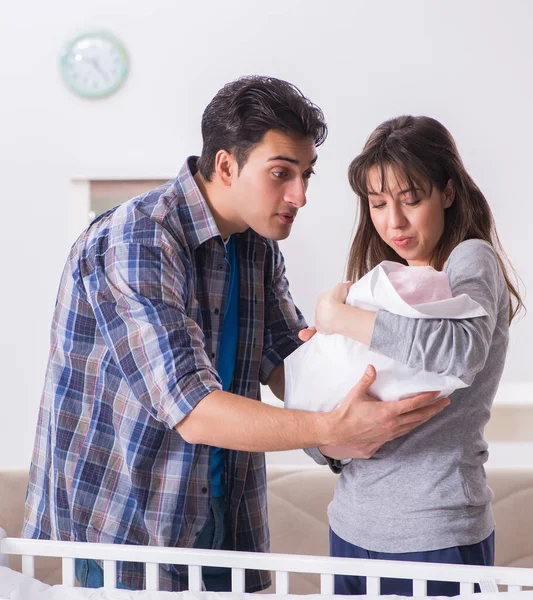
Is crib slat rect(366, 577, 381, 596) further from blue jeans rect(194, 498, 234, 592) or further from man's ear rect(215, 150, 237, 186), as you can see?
man's ear rect(215, 150, 237, 186)

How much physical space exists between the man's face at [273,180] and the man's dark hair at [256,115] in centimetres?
2

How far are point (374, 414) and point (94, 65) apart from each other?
2181 millimetres

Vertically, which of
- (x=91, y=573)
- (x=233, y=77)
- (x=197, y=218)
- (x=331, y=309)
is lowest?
(x=91, y=573)

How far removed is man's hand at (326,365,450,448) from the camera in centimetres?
104

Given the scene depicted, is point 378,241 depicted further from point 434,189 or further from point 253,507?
point 253,507

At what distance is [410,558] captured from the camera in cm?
111

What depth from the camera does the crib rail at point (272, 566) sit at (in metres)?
1.02

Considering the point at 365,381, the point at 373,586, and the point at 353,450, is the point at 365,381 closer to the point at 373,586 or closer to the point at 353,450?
the point at 353,450

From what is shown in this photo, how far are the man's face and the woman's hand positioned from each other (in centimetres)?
27

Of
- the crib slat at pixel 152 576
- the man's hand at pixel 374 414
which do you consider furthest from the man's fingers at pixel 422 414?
the crib slat at pixel 152 576

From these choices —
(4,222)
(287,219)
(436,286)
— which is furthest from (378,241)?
(4,222)

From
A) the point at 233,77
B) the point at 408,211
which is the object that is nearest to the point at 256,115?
the point at 408,211

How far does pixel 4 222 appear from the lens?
2.89 meters

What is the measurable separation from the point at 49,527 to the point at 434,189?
35.1 inches
